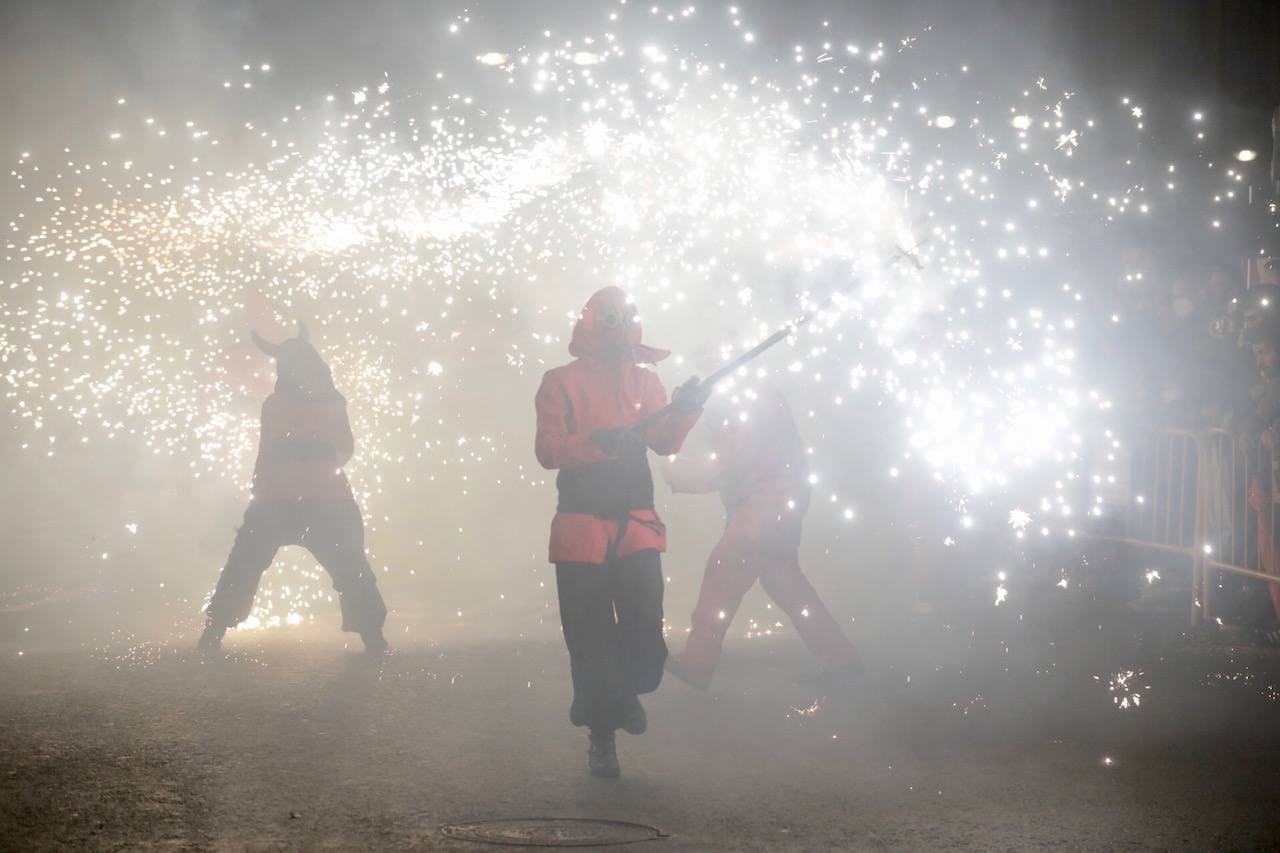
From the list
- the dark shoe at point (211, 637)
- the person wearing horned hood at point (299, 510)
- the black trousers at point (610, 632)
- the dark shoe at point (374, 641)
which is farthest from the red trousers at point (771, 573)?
the dark shoe at point (211, 637)

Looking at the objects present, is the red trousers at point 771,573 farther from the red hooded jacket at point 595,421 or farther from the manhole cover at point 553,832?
the manhole cover at point 553,832

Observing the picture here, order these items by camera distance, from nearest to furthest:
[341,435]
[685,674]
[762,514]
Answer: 1. [685,674]
2. [762,514]
3. [341,435]

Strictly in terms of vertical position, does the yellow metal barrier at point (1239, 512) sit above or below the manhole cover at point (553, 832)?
above

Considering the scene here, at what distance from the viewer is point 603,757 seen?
393 centimetres

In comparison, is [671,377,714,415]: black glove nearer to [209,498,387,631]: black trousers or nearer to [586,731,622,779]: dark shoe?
[586,731,622,779]: dark shoe

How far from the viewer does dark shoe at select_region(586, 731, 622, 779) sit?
12.8ft

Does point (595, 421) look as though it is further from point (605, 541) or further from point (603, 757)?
point (603, 757)

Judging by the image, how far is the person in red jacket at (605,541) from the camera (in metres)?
3.99

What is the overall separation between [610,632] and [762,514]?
5.62ft

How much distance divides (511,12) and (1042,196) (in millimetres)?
5224

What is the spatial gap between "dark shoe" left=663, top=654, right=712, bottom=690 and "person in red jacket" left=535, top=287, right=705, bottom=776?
3.74ft

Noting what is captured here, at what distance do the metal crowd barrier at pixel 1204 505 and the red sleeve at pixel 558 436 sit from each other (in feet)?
14.7

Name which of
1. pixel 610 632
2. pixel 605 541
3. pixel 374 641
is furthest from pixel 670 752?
pixel 374 641

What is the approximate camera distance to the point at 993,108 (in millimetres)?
9680
